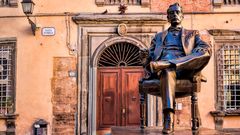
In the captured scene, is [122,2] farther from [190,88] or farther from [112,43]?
[190,88]

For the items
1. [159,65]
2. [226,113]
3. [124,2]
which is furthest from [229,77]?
[159,65]

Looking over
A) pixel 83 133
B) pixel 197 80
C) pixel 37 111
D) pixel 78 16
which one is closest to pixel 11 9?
pixel 78 16

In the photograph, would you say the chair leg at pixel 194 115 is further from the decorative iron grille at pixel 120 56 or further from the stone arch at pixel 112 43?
the decorative iron grille at pixel 120 56

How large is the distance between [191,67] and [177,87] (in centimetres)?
33

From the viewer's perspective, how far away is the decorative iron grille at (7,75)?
11968mm

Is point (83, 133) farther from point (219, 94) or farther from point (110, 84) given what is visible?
point (219, 94)

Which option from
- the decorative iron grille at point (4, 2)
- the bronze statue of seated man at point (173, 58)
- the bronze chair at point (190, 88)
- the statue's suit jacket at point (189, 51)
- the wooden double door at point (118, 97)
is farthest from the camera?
the decorative iron grille at point (4, 2)

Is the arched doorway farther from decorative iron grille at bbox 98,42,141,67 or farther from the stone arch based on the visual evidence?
the stone arch

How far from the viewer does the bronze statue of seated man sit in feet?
15.4

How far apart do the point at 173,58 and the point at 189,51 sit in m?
0.23

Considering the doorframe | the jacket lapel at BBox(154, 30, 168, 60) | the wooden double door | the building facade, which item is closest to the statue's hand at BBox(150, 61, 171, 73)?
the jacket lapel at BBox(154, 30, 168, 60)

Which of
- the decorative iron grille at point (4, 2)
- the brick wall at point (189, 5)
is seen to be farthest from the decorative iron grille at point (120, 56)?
the decorative iron grille at point (4, 2)

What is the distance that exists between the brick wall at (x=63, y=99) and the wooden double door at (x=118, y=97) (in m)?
0.75

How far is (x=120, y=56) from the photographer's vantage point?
1221 centimetres
